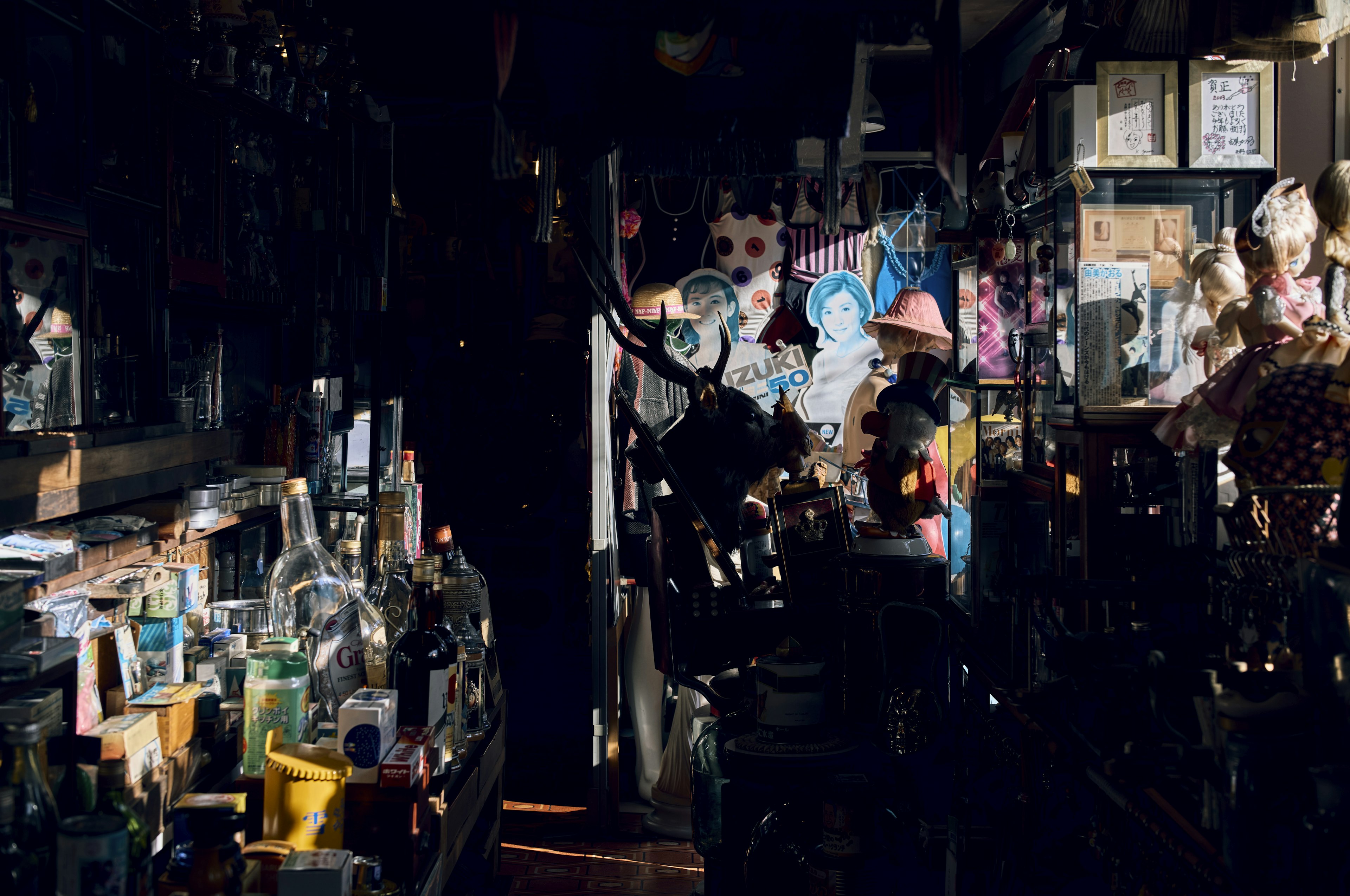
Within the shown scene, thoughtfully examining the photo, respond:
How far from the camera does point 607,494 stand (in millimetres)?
4453

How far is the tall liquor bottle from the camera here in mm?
2270

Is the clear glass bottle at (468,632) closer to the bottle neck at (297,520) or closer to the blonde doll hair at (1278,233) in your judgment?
the bottle neck at (297,520)

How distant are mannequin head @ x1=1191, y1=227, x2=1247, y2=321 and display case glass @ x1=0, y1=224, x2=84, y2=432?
2468 millimetres

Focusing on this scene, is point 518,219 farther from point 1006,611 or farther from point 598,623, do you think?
point 1006,611

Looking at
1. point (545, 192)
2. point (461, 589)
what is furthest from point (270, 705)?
point (545, 192)

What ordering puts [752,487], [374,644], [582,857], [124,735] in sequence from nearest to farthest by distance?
[124,735]
[374,644]
[752,487]
[582,857]

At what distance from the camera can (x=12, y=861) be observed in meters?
1.35

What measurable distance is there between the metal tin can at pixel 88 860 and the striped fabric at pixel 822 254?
4.39 metres

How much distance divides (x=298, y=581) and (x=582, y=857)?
2.38 metres

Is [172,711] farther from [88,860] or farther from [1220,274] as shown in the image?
[1220,274]

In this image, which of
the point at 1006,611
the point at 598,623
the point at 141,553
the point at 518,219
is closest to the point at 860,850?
the point at 1006,611

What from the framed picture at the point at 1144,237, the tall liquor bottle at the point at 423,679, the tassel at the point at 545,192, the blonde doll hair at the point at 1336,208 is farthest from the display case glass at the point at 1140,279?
the tall liquor bottle at the point at 423,679

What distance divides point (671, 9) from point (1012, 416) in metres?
1.41

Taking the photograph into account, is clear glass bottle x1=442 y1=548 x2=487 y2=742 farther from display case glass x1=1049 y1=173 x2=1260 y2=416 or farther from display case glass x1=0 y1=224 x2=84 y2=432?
display case glass x1=1049 y1=173 x2=1260 y2=416
